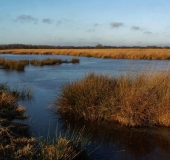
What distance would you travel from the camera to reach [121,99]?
6.44m

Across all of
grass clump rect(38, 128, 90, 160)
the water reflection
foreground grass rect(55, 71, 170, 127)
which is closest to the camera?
→ grass clump rect(38, 128, 90, 160)

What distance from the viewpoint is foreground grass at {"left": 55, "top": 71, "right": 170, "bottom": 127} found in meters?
6.13

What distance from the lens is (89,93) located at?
6.75m

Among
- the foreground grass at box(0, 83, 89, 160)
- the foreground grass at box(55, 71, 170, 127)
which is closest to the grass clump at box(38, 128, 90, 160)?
the foreground grass at box(0, 83, 89, 160)

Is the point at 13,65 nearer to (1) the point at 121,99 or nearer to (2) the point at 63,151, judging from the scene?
(1) the point at 121,99

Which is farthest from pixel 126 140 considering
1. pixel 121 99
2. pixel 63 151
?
pixel 63 151

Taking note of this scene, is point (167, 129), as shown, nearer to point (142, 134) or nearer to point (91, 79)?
point (142, 134)

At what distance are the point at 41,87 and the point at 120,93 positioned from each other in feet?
18.4

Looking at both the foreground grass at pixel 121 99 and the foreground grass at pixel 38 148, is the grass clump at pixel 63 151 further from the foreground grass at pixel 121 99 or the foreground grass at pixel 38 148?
the foreground grass at pixel 121 99

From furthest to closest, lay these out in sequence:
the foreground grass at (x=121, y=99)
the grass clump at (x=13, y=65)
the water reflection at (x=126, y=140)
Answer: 1. the grass clump at (x=13, y=65)
2. the foreground grass at (x=121, y=99)
3. the water reflection at (x=126, y=140)

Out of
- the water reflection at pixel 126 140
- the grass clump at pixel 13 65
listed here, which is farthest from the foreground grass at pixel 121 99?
the grass clump at pixel 13 65

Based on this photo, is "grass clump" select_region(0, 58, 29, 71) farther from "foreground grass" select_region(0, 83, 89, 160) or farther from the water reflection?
"foreground grass" select_region(0, 83, 89, 160)

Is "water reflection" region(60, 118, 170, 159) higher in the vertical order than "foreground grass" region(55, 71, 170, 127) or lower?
lower

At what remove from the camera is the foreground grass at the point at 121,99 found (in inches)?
241
